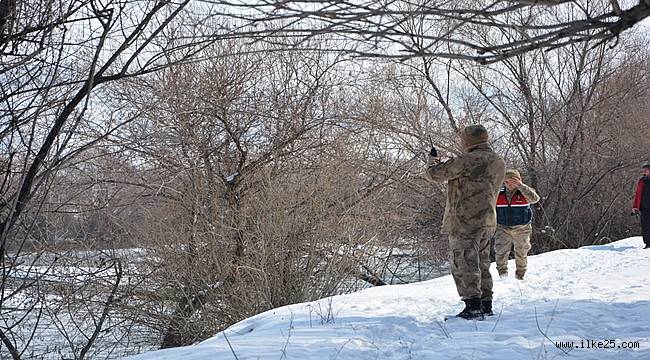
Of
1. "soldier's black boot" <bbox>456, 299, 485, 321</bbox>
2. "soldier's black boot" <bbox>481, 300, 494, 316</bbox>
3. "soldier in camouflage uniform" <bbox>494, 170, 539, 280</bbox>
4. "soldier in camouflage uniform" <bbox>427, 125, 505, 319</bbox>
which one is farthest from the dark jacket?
"soldier's black boot" <bbox>456, 299, 485, 321</bbox>

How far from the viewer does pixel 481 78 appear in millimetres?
21281

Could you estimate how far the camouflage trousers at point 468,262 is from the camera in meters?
6.04

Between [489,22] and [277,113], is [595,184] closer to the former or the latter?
[277,113]

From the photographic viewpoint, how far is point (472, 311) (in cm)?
596

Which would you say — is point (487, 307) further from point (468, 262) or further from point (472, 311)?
point (468, 262)

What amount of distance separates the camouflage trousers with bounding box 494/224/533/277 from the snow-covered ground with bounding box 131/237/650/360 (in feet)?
1.40

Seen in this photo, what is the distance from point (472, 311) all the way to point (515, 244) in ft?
10.5

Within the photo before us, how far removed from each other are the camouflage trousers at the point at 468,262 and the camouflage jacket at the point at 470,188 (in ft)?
0.21

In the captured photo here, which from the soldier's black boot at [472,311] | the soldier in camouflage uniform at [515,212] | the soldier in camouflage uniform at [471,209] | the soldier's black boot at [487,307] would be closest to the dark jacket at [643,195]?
the soldier in camouflage uniform at [515,212]

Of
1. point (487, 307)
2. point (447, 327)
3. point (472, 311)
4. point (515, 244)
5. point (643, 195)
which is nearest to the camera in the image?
point (447, 327)

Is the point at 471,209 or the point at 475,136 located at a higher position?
the point at 475,136

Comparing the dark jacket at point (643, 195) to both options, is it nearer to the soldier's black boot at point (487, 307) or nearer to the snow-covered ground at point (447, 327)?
the snow-covered ground at point (447, 327)

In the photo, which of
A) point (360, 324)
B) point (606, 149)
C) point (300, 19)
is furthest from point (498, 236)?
point (606, 149)

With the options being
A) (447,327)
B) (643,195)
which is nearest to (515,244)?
(447,327)
